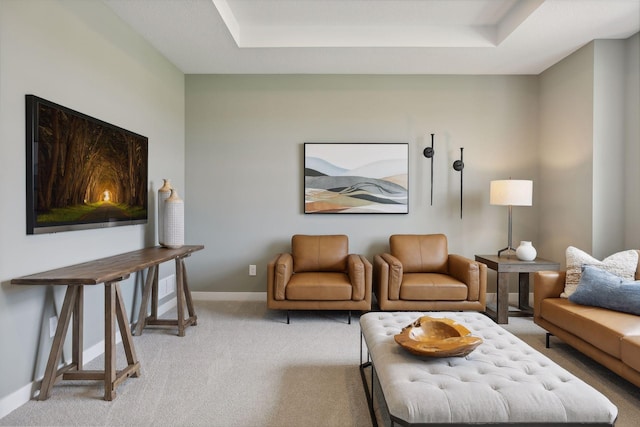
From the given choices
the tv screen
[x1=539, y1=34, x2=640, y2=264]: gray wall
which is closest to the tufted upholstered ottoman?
the tv screen

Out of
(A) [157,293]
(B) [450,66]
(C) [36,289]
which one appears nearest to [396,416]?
(C) [36,289]

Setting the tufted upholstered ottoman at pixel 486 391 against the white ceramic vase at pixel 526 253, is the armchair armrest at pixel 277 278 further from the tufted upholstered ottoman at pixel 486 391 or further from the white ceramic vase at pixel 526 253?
the white ceramic vase at pixel 526 253

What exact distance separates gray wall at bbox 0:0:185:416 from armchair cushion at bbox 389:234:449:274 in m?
2.60

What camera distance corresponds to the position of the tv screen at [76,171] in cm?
205

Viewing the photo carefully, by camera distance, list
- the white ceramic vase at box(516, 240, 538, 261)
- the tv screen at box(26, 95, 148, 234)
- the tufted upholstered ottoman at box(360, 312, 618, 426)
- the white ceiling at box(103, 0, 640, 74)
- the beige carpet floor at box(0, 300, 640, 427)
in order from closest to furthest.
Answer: the tufted upholstered ottoman at box(360, 312, 618, 426), the beige carpet floor at box(0, 300, 640, 427), the tv screen at box(26, 95, 148, 234), the white ceiling at box(103, 0, 640, 74), the white ceramic vase at box(516, 240, 538, 261)

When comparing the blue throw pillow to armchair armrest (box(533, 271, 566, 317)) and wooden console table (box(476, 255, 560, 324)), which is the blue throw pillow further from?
wooden console table (box(476, 255, 560, 324))

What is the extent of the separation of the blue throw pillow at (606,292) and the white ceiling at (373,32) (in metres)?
2.06

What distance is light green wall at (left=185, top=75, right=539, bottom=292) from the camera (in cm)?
422

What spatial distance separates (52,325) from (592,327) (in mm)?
3441

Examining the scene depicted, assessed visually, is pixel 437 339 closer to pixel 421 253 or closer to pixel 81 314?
pixel 421 253

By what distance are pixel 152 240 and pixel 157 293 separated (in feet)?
1.72

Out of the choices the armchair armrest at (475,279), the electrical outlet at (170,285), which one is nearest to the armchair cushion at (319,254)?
the armchair armrest at (475,279)

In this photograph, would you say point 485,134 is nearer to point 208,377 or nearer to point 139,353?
point 208,377

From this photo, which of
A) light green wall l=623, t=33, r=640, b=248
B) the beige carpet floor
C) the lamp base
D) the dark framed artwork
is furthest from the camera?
the dark framed artwork
